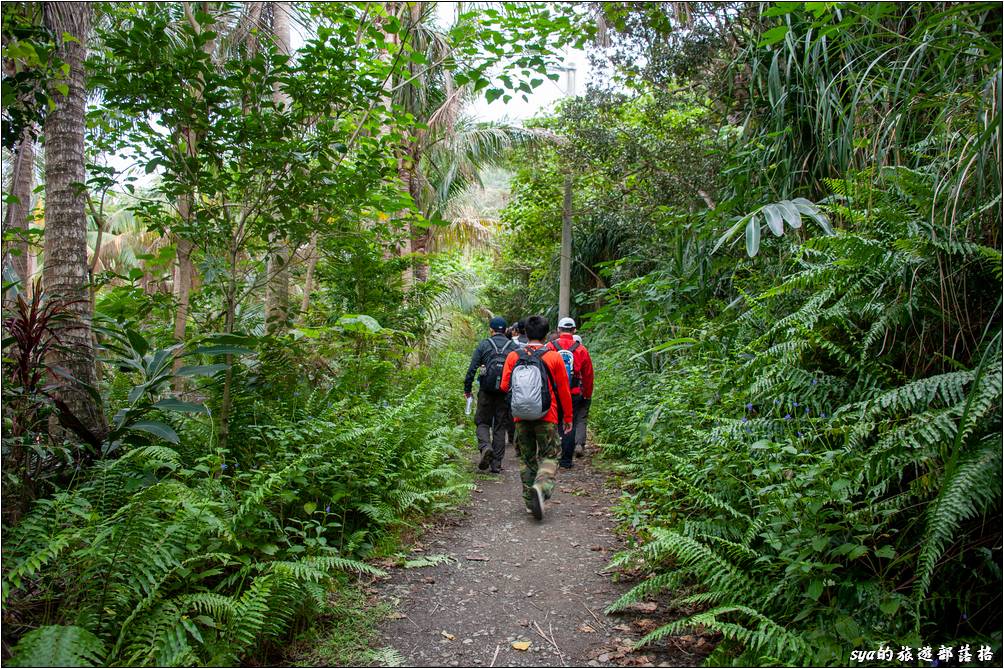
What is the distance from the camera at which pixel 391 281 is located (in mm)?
8367

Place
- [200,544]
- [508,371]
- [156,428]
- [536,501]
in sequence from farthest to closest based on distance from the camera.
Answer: [508,371], [536,501], [156,428], [200,544]

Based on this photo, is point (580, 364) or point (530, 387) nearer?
point (530, 387)

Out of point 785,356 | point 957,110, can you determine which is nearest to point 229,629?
point 785,356

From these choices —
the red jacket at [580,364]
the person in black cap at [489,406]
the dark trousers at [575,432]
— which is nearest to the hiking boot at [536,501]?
the dark trousers at [575,432]

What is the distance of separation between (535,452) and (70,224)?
406 centimetres

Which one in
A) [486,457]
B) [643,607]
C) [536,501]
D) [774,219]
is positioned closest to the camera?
[643,607]

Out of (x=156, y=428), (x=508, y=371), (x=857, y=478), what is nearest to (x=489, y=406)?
(x=508, y=371)

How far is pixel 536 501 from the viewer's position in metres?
5.23

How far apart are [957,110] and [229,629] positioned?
4.72m

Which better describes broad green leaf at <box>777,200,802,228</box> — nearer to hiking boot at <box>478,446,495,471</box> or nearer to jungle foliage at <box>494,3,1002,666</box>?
jungle foliage at <box>494,3,1002,666</box>

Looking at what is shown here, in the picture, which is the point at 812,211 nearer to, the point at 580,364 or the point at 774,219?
the point at 774,219

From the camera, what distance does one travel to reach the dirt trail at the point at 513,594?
3.19m

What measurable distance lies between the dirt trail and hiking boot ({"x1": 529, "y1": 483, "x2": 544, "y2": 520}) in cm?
9

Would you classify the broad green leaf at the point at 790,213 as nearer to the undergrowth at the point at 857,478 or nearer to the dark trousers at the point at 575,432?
the undergrowth at the point at 857,478
